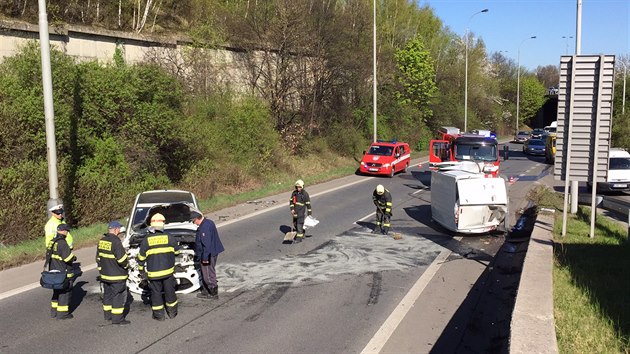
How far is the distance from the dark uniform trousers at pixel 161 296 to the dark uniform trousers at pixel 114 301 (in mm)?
411

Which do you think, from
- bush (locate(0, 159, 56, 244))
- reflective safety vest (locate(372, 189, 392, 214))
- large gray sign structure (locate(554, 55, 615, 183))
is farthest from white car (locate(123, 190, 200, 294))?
large gray sign structure (locate(554, 55, 615, 183))

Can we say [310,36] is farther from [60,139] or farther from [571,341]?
[571,341]

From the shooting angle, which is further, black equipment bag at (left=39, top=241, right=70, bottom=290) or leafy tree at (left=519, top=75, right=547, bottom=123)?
leafy tree at (left=519, top=75, right=547, bottom=123)

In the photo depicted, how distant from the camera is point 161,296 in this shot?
782 cm

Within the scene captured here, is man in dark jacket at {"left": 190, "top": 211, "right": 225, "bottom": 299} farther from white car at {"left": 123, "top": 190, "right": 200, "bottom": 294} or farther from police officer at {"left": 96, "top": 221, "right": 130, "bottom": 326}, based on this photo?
police officer at {"left": 96, "top": 221, "right": 130, "bottom": 326}

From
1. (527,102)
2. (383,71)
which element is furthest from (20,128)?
(527,102)

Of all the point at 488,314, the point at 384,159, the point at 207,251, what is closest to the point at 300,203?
the point at 207,251

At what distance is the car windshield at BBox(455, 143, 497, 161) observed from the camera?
22.4 metres

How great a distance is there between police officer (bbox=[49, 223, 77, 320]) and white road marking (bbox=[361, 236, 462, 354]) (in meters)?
4.38

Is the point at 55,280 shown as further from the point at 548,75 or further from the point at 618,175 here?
the point at 548,75

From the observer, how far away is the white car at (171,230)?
347 inches

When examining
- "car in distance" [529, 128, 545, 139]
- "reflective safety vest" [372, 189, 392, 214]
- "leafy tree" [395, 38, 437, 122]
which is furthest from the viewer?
"car in distance" [529, 128, 545, 139]

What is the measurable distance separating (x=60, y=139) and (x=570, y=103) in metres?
14.5

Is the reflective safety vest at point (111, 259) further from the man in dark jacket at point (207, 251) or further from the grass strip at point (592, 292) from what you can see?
the grass strip at point (592, 292)
